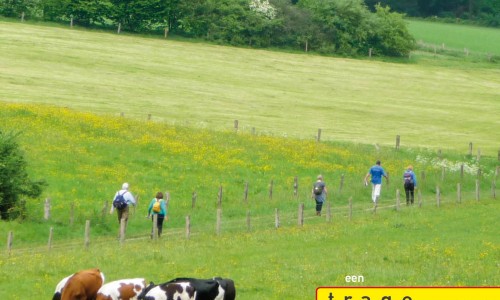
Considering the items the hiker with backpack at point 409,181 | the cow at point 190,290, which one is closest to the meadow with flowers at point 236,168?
the hiker with backpack at point 409,181

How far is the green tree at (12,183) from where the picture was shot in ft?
125

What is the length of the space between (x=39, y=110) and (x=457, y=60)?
6777cm

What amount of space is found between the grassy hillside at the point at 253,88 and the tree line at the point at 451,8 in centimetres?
5391

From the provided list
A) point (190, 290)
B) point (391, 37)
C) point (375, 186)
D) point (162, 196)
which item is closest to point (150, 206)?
point (162, 196)

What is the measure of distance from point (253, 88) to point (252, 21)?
22.7 metres

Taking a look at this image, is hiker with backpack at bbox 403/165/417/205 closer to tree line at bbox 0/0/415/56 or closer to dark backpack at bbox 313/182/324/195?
dark backpack at bbox 313/182/324/195

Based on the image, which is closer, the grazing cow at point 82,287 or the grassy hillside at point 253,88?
the grazing cow at point 82,287

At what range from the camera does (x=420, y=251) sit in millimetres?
30734

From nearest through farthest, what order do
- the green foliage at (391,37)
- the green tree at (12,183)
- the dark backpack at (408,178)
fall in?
1. the green tree at (12,183)
2. the dark backpack at (408,178)
3. the green foliage at (391,37)

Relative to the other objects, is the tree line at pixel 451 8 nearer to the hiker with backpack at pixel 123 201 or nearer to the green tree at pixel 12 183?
the green tree at pixel 12 183

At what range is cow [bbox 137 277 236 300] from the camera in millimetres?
21656

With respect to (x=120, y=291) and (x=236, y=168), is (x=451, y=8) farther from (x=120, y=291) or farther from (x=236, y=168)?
(x=120, y=291)

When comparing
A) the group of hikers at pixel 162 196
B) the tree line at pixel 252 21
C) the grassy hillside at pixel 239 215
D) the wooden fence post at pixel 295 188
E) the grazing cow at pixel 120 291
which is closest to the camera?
the grazing cow at pixel 120 291

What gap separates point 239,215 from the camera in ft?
139
